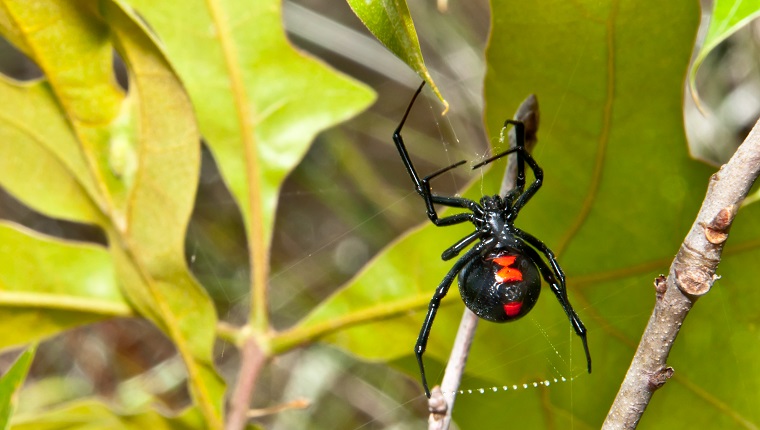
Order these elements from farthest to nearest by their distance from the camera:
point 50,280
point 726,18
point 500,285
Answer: point 50,280 → point 500,285 → point 726,18

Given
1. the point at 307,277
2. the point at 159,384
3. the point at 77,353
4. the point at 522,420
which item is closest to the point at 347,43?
the point at 307,277

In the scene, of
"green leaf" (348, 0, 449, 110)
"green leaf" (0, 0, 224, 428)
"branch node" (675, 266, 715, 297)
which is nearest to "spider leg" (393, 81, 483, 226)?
"green leaf" (0, 0, 224, 428)

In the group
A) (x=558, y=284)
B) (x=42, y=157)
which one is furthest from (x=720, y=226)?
(x=42, y=157)

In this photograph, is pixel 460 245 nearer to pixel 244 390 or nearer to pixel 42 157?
pixel 244 390

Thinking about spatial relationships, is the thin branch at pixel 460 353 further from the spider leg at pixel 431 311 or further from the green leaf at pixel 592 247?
the spider leg at pixel 431 311

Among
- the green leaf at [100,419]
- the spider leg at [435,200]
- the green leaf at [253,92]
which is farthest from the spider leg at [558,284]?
the green leaf at [100,419]

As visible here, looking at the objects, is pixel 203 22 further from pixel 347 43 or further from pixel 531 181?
pixel 347 43

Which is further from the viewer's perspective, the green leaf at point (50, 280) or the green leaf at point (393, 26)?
the green leaf at point (50, 280)
